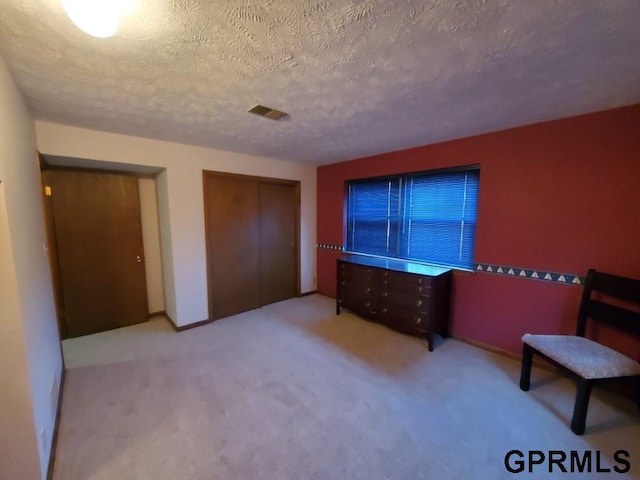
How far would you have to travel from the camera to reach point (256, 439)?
1.65 metres

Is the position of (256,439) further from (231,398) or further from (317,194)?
(317,194)

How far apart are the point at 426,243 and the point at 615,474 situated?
85.7 inches

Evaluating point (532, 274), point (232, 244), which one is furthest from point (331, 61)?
point (232, 244)

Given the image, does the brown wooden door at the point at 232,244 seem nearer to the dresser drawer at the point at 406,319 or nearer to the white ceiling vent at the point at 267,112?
the white ceiling vent at the point at 267,112

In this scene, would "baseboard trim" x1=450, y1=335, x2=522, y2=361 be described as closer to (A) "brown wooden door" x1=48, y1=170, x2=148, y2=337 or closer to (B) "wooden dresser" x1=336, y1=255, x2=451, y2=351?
(B) "wooden dresser" x1=336, y1=255, x2=451, y2=351

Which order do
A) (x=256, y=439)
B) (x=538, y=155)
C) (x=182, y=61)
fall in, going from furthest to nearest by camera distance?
(x=538, y=155)
(x=256, y=439)
(x=182, y=61)

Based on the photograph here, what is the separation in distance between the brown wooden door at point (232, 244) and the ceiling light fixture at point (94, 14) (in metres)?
2.32

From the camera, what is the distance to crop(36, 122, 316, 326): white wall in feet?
8.46

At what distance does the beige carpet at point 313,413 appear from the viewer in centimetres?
148

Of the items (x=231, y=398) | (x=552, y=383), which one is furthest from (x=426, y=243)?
(x=231, y=398)

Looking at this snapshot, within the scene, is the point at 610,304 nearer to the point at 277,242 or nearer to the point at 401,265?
the point at 401,265

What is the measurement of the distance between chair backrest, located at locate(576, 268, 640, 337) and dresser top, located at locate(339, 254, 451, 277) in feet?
3.53

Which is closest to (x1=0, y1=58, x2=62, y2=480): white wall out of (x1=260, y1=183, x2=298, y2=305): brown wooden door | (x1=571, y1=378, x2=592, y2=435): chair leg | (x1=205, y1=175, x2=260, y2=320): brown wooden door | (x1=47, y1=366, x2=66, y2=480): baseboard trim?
(x1=47, y1=366, x2=66, y2=480): baseboard trim

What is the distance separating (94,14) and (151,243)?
3073 millimetres
